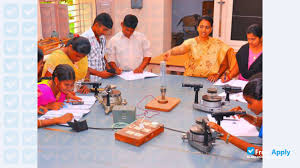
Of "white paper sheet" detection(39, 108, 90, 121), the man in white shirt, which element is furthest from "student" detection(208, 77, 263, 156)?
the man in white shirt

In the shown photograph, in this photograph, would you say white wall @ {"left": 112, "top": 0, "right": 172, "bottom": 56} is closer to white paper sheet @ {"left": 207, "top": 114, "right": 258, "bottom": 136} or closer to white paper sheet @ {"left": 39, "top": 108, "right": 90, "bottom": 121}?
white paper sheet @ {"left": 39, "top": 108, "right": 90, "bottom": 121}

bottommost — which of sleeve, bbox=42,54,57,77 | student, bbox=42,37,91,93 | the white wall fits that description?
sleeve, bbox=42,54,57,77

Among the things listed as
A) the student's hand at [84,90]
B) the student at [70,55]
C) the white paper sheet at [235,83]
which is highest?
the student at [70,55]

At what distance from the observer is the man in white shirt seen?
3.59 metres

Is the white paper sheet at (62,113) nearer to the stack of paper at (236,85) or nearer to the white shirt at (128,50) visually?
the stack of paper at (236,85)

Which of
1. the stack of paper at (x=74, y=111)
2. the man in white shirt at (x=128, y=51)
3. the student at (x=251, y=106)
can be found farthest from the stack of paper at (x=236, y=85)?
the stack of paper at (x=74, y=111)

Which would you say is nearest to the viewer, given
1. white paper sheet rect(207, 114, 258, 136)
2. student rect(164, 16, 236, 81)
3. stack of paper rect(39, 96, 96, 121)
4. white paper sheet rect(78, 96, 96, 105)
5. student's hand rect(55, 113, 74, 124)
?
white paper sheet rect(207, 114, 258, 136)

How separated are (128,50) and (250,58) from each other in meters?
1.44

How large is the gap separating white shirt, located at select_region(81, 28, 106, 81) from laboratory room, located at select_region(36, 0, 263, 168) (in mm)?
11

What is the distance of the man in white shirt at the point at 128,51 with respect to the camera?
3592 millimetres

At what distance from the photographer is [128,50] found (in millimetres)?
3686

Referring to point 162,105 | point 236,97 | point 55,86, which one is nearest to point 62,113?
point 55,86

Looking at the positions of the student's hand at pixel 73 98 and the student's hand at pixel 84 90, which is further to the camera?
the student's hand at pixel 84 90

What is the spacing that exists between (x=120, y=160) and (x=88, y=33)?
1918 millimetres
